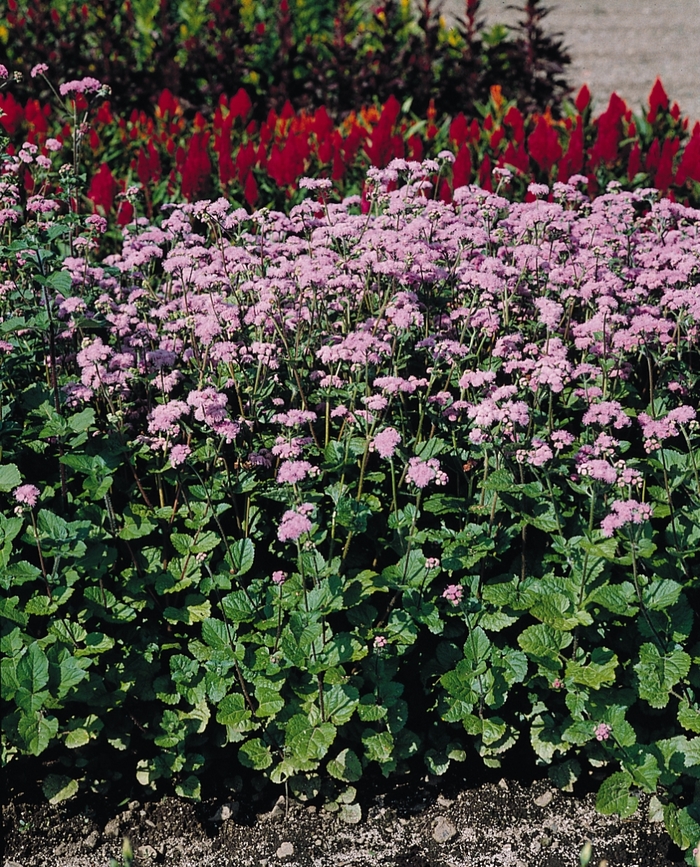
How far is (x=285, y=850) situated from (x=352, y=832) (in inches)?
8.3

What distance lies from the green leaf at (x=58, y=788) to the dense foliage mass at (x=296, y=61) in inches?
210

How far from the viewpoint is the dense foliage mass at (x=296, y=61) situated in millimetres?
7309

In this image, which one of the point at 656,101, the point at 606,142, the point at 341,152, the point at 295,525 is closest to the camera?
the point at 295,525

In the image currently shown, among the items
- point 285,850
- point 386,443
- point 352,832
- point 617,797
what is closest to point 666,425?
point 386,443

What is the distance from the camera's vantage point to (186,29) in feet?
30.5

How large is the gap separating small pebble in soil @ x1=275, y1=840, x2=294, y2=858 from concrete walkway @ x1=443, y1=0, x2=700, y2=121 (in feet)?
28.6

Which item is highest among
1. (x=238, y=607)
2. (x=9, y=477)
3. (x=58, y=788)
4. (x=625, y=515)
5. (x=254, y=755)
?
(x=625, y=515)

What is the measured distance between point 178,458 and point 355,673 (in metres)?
0.87

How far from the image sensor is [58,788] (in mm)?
2893

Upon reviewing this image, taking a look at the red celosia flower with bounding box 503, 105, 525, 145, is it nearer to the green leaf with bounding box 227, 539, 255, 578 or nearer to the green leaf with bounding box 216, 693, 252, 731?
the green leaf with bounding box 227, 539, 255, 578

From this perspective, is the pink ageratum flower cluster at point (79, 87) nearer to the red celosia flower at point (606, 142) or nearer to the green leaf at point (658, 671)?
the green leaf at point (658, 671)

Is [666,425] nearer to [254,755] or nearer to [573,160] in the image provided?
[254,755]

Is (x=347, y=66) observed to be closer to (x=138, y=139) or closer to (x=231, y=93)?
(x=231, y=93)

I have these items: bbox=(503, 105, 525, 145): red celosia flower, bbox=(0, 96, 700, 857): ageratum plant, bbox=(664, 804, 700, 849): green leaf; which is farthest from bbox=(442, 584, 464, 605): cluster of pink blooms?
bbox=(503, 105, 525, 145): red celosia flower
